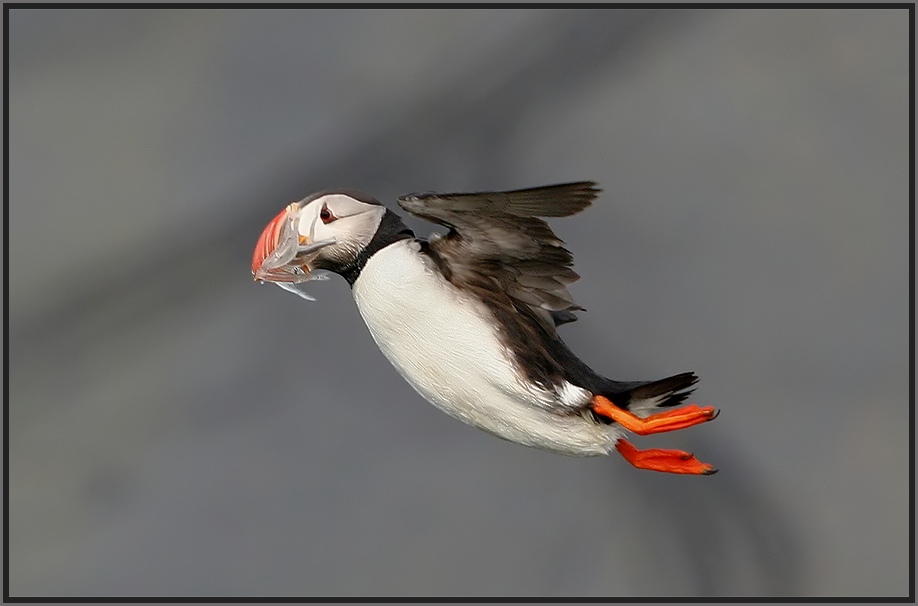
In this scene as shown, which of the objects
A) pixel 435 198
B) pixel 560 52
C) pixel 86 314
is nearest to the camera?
pixel 435 198

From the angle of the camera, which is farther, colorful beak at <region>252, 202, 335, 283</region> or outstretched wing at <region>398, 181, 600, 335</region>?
colorful beak at <region>252, 202, 335, 283</region>

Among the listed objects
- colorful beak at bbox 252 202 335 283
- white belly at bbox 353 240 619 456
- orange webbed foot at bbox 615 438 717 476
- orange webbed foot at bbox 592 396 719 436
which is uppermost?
colorful beak at bbox 252 202 335 283

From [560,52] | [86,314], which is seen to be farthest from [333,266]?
[86,314]

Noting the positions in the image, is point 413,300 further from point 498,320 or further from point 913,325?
point 913,325

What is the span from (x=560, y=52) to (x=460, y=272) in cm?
126

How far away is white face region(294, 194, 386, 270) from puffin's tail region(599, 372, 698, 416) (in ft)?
1.27

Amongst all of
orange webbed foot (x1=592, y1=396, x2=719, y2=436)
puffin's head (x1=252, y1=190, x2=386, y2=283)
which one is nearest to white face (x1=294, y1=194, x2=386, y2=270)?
puffin's head (x1=252, y1=190, x2=386, y2=283)

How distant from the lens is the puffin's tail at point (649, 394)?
1.54 m

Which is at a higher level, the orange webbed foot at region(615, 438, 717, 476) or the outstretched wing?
the outstretched wing

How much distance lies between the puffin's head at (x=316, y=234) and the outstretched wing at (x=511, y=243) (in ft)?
0.33

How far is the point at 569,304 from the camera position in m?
1.59

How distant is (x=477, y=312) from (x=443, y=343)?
0.22ft

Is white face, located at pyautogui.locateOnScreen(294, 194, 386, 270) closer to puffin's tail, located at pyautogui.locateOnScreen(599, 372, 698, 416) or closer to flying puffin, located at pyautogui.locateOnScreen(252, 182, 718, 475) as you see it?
flying puffin, located at pyautogui.locateOnScreen(252, 182, 718, 475)

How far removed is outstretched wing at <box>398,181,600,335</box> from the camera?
1.42 meters
